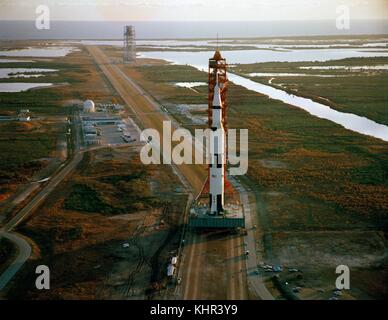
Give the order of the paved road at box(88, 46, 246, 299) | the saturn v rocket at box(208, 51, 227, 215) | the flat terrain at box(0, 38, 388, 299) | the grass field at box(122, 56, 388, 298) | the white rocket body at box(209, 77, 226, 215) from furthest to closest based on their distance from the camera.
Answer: the white rocket body at box(209, 77, 226, 215) → the saturn v rocket at box(208, 51, 227, 215) → the grass field at box(122, 56, 388, 298) → the flat terrain at box(0, 38, 388, 299) → the paved road at box(88, 46, 246, 299)

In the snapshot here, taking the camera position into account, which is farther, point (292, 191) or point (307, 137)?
point (307, 137)

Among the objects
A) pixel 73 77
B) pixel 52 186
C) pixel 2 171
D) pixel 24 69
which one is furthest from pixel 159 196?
pixel 24 69

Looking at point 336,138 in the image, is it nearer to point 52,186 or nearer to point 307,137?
point 307,137

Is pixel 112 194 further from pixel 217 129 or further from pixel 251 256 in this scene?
pixel 251 256

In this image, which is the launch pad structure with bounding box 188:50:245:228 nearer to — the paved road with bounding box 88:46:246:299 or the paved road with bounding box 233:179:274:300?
the paved road with bounding box 233:179:274:300

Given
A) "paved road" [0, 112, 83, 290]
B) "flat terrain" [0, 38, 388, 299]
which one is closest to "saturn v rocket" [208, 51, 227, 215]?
"flat terrain" [0, 38, 388, 299]
